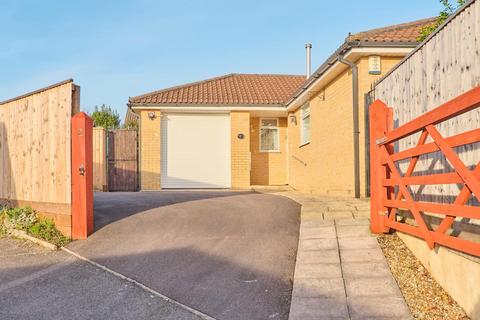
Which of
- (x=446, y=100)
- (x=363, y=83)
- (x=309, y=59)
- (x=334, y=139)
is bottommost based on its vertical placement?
(x=334, y=139)

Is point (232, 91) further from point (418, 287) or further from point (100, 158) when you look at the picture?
point (418, 287)

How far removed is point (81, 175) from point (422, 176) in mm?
4811

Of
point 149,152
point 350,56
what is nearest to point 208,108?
point 149,152

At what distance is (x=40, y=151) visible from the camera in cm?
760

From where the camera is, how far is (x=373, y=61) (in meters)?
9.53

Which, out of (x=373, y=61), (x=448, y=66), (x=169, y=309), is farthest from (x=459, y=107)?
(x=373, y=61)

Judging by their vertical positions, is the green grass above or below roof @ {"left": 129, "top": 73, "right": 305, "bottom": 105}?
below

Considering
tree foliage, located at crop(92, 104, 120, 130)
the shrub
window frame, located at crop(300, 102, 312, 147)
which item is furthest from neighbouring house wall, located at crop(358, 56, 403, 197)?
tree foliage, located at crop(92, 104, 120, 130)

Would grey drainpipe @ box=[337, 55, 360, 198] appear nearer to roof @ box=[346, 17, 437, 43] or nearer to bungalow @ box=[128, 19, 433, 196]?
roof @ box=[346, 17, 437, 43]

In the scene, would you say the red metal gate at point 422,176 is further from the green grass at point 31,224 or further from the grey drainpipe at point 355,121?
the green grass at point 31,224

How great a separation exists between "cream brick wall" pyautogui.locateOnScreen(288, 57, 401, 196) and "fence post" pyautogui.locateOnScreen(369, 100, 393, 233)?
3.26 m

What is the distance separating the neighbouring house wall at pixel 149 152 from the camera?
15.8 metres

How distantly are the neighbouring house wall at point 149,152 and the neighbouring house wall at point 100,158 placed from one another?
1809 millimetres

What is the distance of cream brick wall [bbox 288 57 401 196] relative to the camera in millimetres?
9656
